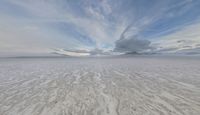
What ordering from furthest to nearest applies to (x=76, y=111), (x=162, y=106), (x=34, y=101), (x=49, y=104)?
(x=34, y=101) < (x=49, y=104) < (x=162, y=106) < (x=76, y=111)

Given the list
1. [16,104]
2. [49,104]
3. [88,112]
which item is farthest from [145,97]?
[16,104]

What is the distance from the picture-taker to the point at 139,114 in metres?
3.79

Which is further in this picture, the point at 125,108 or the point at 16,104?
the point at 16,104

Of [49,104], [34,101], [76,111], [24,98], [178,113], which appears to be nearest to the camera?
[178,113]

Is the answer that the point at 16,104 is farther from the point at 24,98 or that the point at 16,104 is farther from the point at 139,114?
the point at 139,114

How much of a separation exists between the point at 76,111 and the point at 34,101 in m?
2.37

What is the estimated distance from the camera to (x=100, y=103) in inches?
186

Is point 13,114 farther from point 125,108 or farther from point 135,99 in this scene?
point 135,99

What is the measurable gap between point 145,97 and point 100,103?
7.89ft

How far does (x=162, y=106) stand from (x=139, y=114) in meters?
1.27

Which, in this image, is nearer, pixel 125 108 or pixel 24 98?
pixel 125 108

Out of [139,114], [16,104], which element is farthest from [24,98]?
[139,114]

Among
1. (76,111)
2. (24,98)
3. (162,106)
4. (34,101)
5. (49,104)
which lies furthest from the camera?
(24,98)

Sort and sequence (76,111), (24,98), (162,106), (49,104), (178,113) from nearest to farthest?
(178,113) < (76,111) < (162,106) < (49,104) < (24,98)
